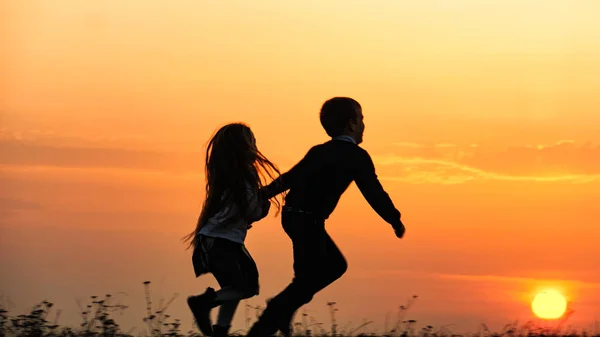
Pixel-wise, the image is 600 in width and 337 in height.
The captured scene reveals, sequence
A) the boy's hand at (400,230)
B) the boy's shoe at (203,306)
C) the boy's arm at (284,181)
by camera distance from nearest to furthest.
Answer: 1. the boy's shoe at (203,306)
2. the boy's hand at (400,230)
3. the boy's arm at (284,181)

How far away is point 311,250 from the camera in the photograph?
8.66 m

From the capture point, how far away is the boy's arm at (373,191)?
28.5 ft

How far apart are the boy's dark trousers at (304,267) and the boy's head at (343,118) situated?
2.33 feet

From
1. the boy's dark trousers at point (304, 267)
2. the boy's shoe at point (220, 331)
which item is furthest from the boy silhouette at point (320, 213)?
the boy's shoe at point (220, 331)

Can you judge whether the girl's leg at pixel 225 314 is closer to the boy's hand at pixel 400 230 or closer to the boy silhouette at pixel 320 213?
the boy silhouette at pixel 320 213

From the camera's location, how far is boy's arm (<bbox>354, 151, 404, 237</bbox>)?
8688 millimetres

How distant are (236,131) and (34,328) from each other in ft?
8.20

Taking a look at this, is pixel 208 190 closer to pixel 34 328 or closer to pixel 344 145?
pixel 344 145

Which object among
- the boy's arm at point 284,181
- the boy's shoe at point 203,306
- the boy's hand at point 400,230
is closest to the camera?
the boy's shoe at point 203,306

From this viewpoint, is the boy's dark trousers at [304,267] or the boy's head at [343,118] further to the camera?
the boy's head at [343,118]

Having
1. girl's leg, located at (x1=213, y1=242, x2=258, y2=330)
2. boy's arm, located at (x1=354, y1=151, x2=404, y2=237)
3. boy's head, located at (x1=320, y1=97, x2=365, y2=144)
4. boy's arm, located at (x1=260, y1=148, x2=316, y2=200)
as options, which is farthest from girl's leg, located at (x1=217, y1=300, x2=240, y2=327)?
boy's head, located at (x1=320, y1=97, x2=365, y2=144)

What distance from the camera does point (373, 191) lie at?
8.69 meters

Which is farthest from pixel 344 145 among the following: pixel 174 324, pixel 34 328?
pixel 34 328

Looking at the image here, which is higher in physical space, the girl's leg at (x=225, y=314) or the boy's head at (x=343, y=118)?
the boy's head at (x=343, y=118)
